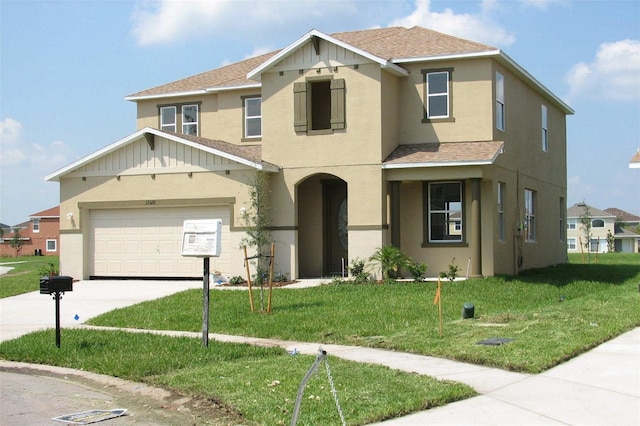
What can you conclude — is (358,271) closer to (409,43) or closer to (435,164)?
(435,164)

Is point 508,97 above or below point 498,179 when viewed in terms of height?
above

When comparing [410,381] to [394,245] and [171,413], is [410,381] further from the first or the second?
[394,245]

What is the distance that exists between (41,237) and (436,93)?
57.8m

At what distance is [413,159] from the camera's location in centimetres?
2234

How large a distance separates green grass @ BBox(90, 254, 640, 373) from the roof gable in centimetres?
458

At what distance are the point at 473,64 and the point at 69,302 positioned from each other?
43.2 ft

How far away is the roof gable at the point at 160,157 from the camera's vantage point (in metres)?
23.4

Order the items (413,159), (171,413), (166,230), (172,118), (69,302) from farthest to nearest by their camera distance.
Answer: (172,118), (166,230), (413,159), (69,302), (171,413)

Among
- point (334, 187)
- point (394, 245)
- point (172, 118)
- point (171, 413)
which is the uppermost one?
point (172, 118)

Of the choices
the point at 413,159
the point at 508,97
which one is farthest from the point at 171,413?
the point at 508,97

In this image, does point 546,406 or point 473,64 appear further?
point 473,64

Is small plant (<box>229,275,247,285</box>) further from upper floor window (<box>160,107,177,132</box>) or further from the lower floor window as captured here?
the lower floor window

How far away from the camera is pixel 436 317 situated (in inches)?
592

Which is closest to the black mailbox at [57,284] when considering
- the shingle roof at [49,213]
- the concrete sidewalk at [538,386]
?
the concrete sidewalk at [538,386]
